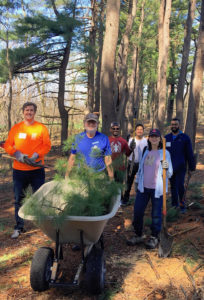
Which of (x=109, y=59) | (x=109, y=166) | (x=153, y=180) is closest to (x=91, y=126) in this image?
(x=109, y=166)

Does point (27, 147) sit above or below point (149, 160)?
→ above

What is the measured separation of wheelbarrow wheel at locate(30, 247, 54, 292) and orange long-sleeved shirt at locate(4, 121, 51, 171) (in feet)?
4.73

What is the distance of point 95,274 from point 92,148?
1.42 metres

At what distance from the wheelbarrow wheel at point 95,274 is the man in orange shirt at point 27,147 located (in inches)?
62.3

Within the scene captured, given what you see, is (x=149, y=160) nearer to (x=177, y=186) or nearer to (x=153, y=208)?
(x=153, y=208)

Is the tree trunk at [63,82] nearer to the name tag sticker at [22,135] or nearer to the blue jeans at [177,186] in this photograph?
the blue jeans at [177,186]

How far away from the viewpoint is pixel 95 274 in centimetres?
248

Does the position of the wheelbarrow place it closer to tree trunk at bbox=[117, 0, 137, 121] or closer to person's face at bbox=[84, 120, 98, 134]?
person's face at bbox=[84, 120, 98, 134]

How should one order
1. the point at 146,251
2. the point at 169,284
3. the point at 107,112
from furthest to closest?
1. the point at 107,112
2. the point at 146,251
3. the point at 169,284

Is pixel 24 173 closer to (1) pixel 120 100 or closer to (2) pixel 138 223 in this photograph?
(2) pixel 138 223

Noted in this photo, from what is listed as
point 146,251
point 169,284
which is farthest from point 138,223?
point 169,284

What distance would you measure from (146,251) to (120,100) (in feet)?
15.7

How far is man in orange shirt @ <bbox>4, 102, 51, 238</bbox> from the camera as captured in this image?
11.7 ft

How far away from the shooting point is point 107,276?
9.70 feet
